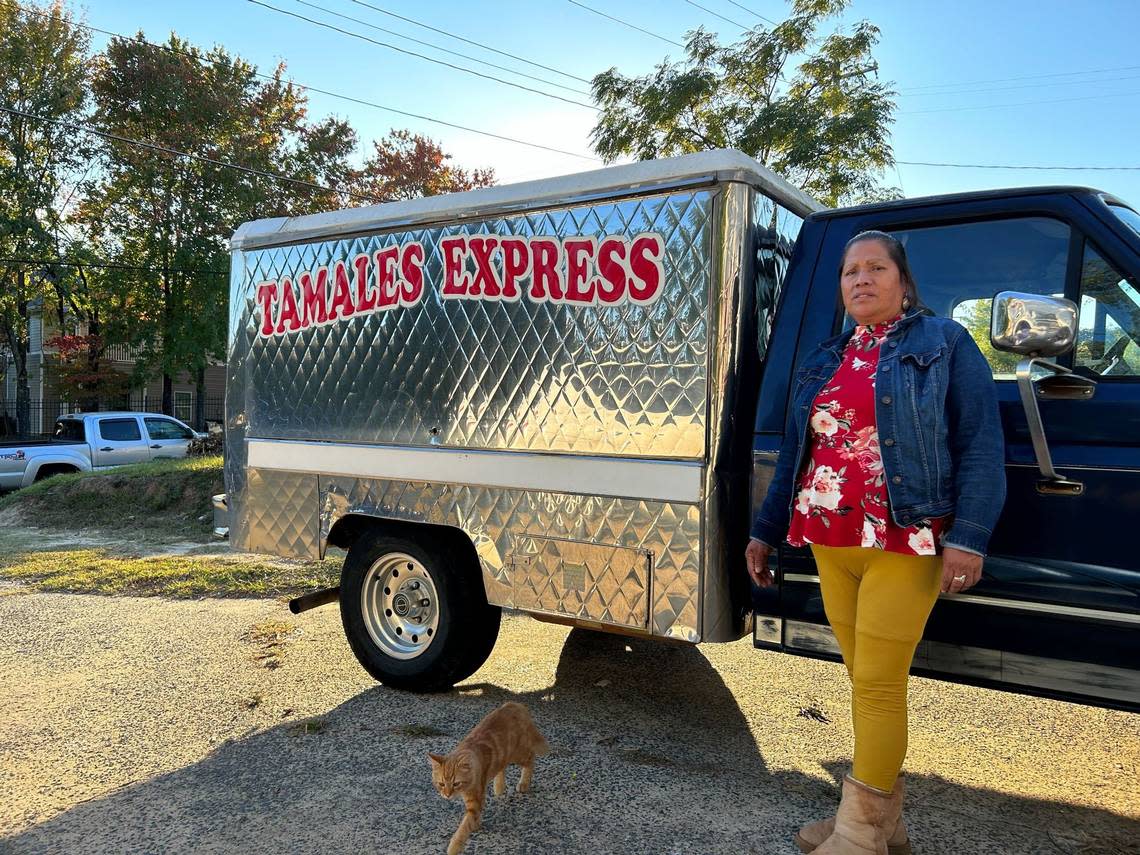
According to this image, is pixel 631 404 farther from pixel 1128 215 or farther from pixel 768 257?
pixel 1128 215

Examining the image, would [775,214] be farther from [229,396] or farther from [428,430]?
[229,396]

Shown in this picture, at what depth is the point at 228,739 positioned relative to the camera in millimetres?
3881

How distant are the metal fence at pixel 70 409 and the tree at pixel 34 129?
4.05 m

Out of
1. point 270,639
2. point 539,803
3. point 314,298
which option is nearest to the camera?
A: point 539,803

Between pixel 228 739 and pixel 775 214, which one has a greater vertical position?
pixel 775 214

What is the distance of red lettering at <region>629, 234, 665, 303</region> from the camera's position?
3.53m

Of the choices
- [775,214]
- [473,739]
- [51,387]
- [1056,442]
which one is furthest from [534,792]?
[51,387]

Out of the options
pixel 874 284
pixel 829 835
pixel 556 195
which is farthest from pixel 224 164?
pixel 829 835

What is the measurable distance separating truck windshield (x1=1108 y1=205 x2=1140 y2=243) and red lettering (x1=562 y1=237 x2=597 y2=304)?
1897 mm

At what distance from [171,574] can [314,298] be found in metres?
4.17

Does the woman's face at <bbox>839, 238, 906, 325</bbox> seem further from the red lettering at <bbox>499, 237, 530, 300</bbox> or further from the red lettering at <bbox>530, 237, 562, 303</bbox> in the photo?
the red lettering at <bbox>499, 237, 530, 300</bbox>

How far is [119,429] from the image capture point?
52.6ft

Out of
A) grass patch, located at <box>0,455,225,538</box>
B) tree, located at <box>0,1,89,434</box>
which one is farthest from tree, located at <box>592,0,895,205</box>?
Answer: tree, located at <box>0,1,89,434</box>

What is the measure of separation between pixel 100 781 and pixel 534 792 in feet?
5.68
